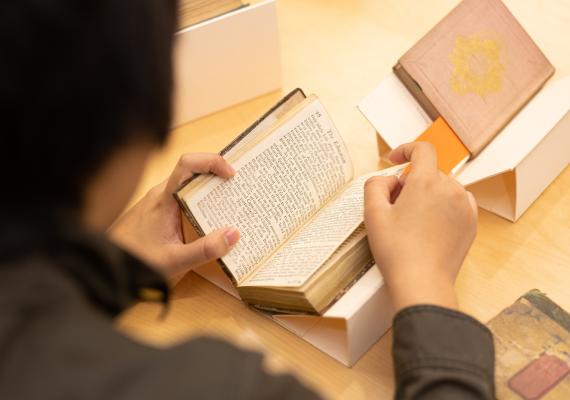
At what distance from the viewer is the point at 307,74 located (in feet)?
4.10

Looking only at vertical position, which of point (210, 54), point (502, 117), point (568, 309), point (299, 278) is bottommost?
point (568, 309)

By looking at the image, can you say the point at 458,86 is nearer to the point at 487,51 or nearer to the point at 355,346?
the point at 487,51

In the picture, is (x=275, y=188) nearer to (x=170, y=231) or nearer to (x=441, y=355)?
(x=170, y=231)

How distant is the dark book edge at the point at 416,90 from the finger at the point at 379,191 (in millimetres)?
154

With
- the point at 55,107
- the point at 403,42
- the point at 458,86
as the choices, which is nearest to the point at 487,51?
the point at 458,86

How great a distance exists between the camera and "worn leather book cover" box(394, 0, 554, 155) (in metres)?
1.00

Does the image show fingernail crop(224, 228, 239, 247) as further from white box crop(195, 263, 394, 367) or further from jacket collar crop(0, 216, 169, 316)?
jacket collar crop(0, 216, 169, 316)

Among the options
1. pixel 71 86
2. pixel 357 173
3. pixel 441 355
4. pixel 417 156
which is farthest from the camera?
pixel 357 173

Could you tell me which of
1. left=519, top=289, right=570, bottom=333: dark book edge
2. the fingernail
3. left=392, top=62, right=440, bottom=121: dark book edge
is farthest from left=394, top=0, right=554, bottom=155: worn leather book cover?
the fingernail

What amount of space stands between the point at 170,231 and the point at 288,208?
0.15m

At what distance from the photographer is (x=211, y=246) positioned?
0.87m

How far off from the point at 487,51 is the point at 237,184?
0.39m

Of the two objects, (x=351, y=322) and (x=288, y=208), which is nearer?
(x=351, y=322)

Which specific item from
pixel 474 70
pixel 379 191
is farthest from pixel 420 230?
pixel 474 70
